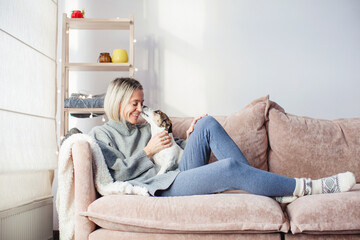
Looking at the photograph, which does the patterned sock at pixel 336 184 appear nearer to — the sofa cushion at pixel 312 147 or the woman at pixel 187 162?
the woman at pixel 187 162

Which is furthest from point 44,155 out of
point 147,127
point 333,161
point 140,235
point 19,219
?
point 333,161

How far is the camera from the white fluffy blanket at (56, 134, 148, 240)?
1668mm

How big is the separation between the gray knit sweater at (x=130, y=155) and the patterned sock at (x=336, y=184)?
24.9 inches

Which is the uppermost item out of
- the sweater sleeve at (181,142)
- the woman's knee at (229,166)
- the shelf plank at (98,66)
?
the shelf plank at (98,66)

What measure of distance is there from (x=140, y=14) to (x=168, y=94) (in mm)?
722

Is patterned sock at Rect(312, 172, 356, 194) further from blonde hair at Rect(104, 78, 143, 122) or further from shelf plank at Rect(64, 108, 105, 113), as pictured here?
shelf plank at Rect(64, 108, 105, 113)

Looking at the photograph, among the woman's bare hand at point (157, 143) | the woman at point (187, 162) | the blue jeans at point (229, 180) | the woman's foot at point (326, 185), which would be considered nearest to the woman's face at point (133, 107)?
the woman at point (187, 162)

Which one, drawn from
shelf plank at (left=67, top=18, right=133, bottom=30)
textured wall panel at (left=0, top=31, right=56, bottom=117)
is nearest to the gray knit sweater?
textured wall panel at (left=0, top=31, right=56, bottom=117)

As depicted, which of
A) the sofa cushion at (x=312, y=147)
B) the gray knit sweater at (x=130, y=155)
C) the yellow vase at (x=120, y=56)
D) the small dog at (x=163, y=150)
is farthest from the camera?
the yellow vase at (x=120, y=56)

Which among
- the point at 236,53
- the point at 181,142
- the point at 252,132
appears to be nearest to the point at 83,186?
the point at 181,142

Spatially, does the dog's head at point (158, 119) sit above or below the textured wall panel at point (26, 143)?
above

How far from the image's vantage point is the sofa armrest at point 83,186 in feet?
5.18

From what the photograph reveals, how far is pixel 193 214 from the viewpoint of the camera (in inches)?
58.3

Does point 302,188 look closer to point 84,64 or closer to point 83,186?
point 83,186
